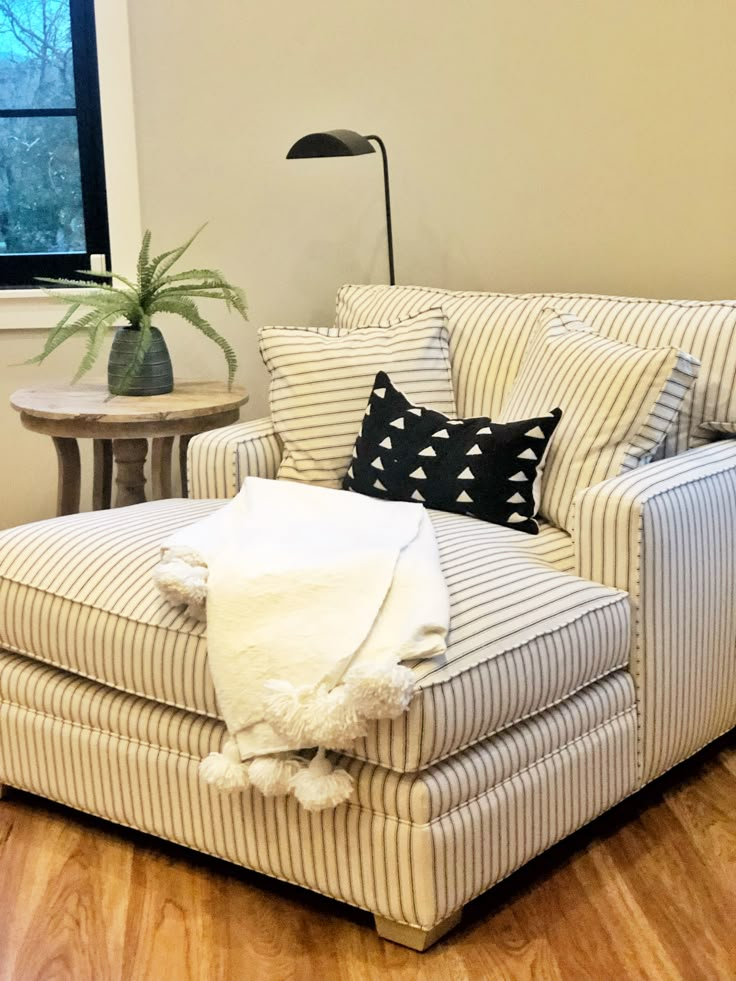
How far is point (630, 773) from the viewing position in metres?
1.88

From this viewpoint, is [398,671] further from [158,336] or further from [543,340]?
[158,336]

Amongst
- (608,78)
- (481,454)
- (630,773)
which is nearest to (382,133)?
(608,78)

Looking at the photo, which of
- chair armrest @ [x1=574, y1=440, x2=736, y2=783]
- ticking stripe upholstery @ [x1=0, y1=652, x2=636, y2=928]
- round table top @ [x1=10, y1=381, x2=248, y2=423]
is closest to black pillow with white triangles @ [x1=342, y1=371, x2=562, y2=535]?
chair armrest @ [x1=574, y1=440, x2=736, y2=783]

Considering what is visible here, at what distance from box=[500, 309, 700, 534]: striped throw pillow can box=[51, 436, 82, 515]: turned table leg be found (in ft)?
3.68

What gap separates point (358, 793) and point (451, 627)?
0.26 meters

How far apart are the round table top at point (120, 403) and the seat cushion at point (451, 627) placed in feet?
1.63

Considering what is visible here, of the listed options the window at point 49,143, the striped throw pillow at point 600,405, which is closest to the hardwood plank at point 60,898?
the striped throw pillow at point 600,405

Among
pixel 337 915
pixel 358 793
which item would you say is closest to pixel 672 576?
pixel 358 793

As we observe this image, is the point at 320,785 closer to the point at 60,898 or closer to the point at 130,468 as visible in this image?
the point at 60,898

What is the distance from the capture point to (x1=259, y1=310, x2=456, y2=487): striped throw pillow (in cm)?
232

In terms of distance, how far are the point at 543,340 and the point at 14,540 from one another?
105 cm

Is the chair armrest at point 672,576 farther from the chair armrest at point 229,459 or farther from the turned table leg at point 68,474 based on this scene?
the turned table leg at point 68,474

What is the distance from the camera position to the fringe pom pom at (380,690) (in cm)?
147

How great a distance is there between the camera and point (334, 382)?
234cm
